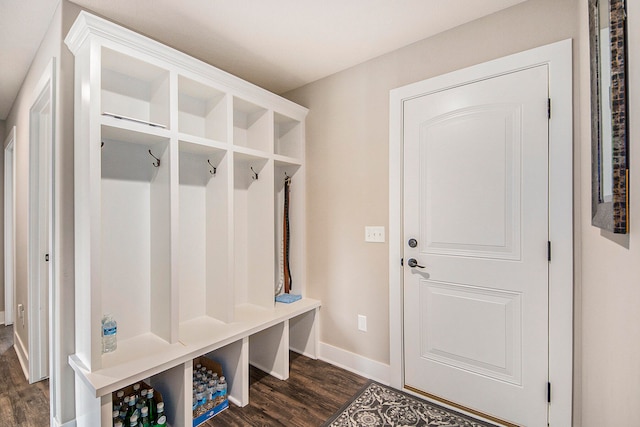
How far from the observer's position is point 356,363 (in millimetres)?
2418

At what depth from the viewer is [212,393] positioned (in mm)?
1961

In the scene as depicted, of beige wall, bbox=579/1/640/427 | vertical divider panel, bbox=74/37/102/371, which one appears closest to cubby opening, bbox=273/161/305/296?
vertical divider panel, bbox=74/37/102/371

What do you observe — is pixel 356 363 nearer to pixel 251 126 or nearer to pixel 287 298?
pixel 287 298

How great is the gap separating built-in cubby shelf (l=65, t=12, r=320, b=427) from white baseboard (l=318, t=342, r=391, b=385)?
125 mm

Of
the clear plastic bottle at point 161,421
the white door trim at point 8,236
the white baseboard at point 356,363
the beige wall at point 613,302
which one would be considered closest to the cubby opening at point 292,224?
the white baseboard at point 356,363

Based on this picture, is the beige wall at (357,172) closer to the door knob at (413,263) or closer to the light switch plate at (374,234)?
the light switch plate at (374,234)

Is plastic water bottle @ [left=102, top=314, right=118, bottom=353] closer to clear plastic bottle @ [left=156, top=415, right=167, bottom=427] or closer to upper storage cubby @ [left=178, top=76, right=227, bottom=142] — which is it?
clear plastic bottle @ [left=156, top=415, right=167, bottom=427]

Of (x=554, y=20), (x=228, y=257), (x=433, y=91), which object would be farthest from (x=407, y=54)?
(x=228, y=257)

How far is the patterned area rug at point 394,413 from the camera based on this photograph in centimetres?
182

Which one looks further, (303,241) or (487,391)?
(303,241)

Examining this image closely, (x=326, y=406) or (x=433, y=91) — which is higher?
(x=433, y=91)

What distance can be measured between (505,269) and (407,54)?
5.11 ft

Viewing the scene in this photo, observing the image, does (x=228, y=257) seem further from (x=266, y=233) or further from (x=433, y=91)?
(x=433, y=91)

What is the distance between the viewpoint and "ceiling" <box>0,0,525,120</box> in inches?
68.6
